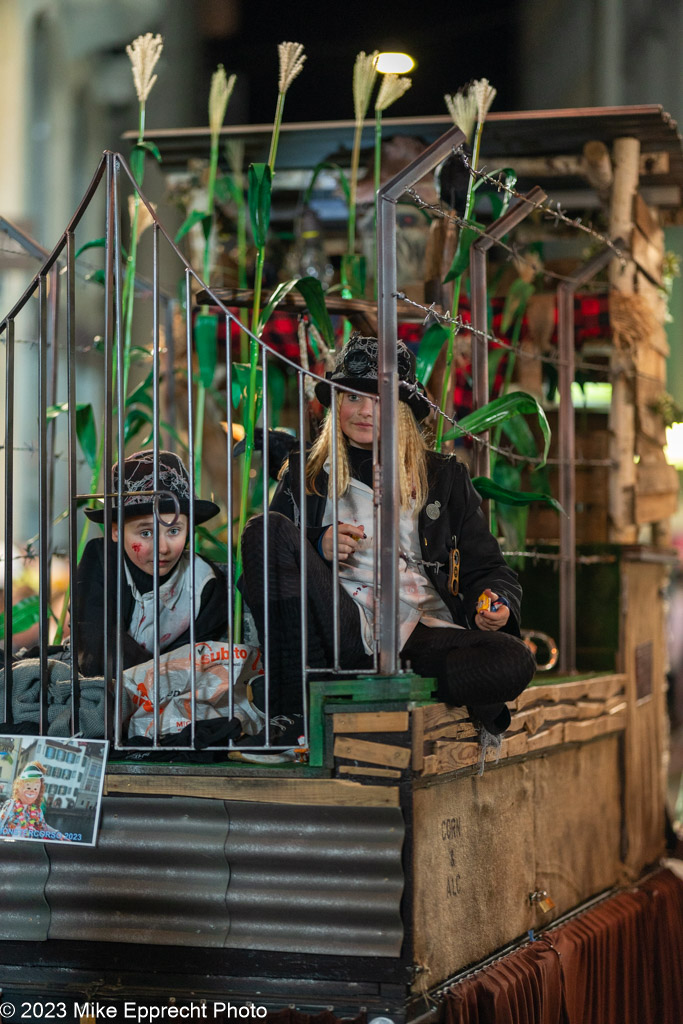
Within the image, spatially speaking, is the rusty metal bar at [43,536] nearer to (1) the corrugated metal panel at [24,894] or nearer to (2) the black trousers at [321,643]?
(1) the corrugated metal panel at [24,894]

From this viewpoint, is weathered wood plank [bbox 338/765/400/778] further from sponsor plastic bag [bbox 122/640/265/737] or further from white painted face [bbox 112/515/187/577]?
white painted face [bbox 112/515/187/577]

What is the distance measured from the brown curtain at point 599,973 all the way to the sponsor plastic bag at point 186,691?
0.79 metres

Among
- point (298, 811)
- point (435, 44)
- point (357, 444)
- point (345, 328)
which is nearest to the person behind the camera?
point (298, 811)

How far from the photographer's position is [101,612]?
284cm

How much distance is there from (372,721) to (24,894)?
850 mm

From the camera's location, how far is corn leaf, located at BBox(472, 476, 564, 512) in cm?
308

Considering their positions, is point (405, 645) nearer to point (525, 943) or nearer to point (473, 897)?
point (473, 897)

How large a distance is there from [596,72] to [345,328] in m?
2.36

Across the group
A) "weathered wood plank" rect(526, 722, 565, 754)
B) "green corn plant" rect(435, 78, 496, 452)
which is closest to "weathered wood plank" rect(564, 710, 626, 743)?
"weathered wood plank" rect(526, 722, 565, 754)

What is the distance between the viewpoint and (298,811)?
2508 millimetres

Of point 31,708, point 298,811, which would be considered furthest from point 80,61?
point 298,811

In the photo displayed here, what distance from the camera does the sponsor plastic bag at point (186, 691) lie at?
107 inches

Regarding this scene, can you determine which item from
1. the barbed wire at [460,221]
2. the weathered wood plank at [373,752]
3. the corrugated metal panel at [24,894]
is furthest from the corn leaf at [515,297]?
the corrugated metal panel at [24,894]

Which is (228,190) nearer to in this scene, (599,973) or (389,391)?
(389,391)
